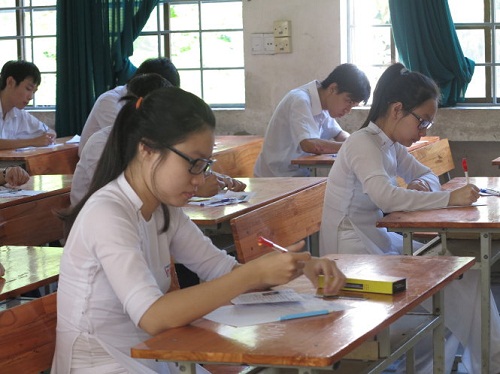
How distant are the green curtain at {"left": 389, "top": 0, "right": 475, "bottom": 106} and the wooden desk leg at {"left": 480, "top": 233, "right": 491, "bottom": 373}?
→ 2.97 metres

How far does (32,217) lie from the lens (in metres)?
3.91

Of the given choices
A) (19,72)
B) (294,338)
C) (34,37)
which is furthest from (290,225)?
(34,37)

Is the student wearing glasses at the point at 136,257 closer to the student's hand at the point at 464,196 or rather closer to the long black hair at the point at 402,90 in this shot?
the student's hand at the point at 464,196

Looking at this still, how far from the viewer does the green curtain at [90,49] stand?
703cm

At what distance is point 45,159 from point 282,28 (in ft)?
6.14

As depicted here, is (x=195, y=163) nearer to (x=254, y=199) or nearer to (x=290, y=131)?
(x=254, y=199)

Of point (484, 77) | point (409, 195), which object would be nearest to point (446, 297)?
point (409, 195)

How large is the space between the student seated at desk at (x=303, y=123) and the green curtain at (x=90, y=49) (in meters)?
1.86

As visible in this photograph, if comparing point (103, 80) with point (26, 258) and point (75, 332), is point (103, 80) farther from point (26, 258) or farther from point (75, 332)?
point (75, 332)

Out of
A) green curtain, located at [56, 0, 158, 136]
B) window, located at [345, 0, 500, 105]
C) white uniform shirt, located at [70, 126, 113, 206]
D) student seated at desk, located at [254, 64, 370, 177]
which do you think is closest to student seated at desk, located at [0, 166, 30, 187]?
white uniform shirt, located at [70, 126, 113, 206]

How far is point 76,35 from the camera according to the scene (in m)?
7.16

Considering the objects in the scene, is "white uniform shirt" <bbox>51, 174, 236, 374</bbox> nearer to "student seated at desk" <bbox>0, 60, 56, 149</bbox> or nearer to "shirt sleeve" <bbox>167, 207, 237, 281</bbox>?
"shirt sleeve" <bbox>167, 207, 237, 281</bbox>

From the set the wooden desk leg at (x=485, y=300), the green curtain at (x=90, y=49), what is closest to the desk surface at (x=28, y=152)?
the green curtain at (x=90, y=49)

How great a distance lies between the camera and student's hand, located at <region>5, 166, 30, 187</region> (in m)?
4.31
